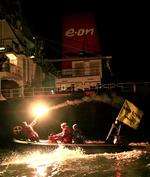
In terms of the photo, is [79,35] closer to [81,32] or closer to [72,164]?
[81,32]

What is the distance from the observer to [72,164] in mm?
23797

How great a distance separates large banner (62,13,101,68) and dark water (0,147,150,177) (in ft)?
84.7

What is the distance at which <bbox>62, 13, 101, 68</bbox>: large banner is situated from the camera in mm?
53188

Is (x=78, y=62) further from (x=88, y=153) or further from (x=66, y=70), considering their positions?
(x=88, y=153)

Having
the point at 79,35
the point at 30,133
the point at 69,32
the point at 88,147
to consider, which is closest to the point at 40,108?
the point at 30,133

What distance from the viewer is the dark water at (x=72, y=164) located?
21.1 m

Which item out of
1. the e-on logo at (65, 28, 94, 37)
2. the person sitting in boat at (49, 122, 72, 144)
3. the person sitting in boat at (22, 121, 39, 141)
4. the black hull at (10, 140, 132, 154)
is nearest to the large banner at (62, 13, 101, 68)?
the e-on logo at (65, 28, 94, 37)

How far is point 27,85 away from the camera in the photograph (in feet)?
161

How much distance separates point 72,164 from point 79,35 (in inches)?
1281

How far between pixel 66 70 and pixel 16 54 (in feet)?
23.0

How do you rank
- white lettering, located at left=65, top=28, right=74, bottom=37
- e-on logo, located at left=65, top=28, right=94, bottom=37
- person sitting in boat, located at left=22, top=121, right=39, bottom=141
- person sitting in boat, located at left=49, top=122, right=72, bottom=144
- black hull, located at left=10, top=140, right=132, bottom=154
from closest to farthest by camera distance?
1. black hull, located at left=10, top=140, right=132, bottom=154
2. person sitting in boat, located at left=49, top=122, right=72, bottom=144
3. person sitting in boat, located at left=22, top=121, right=39, bottom=141
4. e-on logo, located at left=65, top=28, right=94, bottom=37
5. white lettering, located at left=65, top=28, right=74, bottom=37

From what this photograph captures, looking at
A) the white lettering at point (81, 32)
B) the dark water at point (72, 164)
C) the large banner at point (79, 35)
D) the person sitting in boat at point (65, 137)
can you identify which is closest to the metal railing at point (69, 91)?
the large banner at point (79, 35)

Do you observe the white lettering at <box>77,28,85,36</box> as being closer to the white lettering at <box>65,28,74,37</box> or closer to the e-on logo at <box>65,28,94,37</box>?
the e-on logo at <box>65,28,94,37</box>

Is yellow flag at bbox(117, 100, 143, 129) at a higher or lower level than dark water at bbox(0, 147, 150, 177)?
higher
